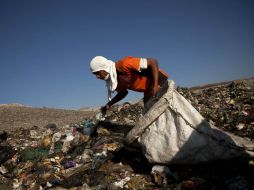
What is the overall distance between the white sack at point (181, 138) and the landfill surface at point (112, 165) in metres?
0.16

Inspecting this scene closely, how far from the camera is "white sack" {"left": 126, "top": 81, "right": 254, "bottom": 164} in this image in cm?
282

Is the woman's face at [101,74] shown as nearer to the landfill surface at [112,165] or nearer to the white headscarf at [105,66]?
the white headscarf at [105,66]

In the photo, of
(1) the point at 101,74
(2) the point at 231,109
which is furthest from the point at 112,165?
(2) the point at 231,109

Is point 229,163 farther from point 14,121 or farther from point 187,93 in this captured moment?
point 14,121

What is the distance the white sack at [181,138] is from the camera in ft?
9.27

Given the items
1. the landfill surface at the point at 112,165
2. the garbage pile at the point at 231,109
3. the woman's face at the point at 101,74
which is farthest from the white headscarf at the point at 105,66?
the garbage pile at the point at 231,109

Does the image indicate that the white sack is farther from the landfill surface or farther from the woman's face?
the woman's face

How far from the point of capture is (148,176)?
127 inches

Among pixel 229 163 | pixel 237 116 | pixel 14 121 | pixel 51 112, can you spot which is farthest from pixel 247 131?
pixel 51 112

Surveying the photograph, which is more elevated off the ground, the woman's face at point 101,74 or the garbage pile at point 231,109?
the woman's face at point 101,74

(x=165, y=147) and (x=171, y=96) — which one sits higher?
(x=171, y=96)

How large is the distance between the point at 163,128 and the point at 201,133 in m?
0.40

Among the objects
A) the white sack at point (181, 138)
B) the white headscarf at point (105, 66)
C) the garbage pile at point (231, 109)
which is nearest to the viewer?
the white sack at point (181, 138)

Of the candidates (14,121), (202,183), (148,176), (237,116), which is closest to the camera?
(202,183)
